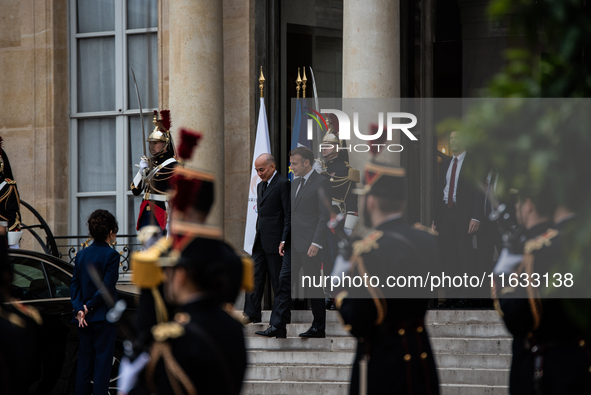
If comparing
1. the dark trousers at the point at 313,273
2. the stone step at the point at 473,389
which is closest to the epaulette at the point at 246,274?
the stone step at the point at 473,389

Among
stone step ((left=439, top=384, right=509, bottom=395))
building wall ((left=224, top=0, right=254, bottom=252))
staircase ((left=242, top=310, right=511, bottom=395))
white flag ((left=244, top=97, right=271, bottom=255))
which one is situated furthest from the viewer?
building wall ((left=224, top=0, right=254, bottom=252))

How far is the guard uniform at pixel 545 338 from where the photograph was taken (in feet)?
13.6

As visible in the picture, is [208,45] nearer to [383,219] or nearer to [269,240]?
[269,240]

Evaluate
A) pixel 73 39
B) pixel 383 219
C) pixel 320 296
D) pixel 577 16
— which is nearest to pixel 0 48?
pixel 73 39

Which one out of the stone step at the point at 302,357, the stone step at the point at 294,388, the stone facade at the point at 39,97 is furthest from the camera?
the stone facade at the point at 39,97

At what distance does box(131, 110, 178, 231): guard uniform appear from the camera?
33.2 feet

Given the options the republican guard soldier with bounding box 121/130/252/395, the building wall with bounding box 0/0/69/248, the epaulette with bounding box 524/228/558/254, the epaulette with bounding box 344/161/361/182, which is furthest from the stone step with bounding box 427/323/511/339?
the building wall with bounding box 0/0/69/248

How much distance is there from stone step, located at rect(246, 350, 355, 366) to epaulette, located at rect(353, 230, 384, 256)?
463cm

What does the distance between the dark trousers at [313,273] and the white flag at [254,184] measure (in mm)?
1952

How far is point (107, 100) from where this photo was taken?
14.2m

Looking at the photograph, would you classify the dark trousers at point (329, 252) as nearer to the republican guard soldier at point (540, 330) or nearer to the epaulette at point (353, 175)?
the epaulette at point (353, 175)

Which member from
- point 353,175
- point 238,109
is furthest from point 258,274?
point 238,109

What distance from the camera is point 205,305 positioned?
3.20m

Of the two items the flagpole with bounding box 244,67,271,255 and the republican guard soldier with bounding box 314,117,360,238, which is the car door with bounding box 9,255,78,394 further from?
the flagpole with bounding box 244,67,271,255
